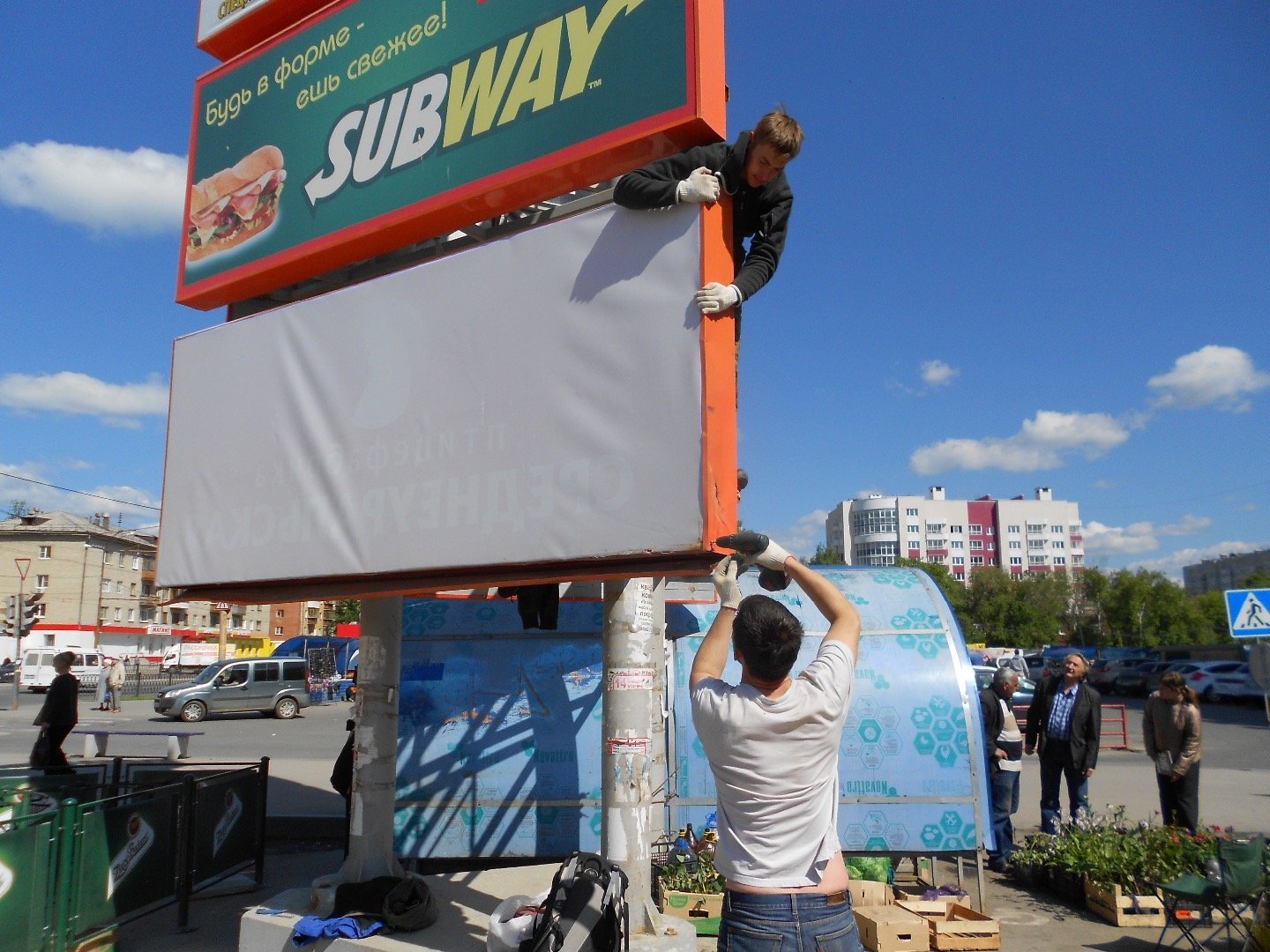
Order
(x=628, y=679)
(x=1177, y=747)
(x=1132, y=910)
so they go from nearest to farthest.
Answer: (x=628, y=679), (x=1132, y=910), (x=1177, y=747)

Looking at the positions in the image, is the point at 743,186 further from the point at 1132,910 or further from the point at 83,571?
the point at 83,571

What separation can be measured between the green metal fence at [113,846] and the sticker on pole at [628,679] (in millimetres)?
3622

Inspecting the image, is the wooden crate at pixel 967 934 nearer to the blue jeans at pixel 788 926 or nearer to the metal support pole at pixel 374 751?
the metal support pole at pixel 374 751

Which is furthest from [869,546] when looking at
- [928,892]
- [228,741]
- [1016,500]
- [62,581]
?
[928,892]

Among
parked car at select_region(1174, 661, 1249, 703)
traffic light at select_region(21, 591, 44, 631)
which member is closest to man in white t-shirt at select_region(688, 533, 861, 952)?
traffic light at select_region(21, 591, 44, 631)

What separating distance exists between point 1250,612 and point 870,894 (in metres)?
6.61

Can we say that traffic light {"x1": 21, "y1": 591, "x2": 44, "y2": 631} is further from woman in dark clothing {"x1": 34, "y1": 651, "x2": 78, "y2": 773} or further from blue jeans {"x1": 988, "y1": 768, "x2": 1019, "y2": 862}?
blue jeans {"x1": 988, "y1": 768, "x2": 1019, "y2": 862}

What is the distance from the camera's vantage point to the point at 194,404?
6.62m

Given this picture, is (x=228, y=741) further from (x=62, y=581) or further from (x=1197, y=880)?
(x=62, y=581)

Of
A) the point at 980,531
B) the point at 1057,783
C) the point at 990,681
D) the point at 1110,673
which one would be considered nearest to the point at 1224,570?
the point at 980,531

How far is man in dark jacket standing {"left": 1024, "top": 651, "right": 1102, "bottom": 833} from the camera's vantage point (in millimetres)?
8906

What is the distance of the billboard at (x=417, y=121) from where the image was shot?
4.73 m

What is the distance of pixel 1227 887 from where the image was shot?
19.3 feet

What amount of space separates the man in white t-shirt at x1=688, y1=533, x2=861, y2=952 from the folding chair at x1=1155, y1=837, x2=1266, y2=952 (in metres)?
4.72
